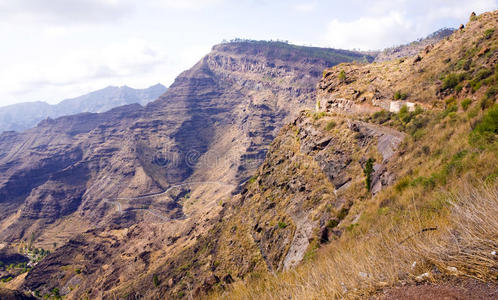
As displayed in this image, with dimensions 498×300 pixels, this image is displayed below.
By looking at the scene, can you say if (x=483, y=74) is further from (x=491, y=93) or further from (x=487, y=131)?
(x=487, y=131)

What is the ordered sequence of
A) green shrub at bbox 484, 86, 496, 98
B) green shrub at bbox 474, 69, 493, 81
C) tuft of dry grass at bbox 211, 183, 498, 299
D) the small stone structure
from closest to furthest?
→ tuft of dry grass at bbox 211, 183, 498, 299 < green shrub at bbox 484, 86, 496, 98 < green shrub at bbox 474, 69, 493, 81 < the small stone structure

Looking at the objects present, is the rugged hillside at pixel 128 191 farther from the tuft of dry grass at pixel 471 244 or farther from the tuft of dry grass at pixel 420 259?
the tuft of dry grass at pixel 471 244

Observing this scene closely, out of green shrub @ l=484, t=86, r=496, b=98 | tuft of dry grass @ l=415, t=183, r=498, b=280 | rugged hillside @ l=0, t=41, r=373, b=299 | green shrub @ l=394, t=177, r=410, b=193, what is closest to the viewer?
tuft of dry grass @ l=415, t=183, r=498, b=280

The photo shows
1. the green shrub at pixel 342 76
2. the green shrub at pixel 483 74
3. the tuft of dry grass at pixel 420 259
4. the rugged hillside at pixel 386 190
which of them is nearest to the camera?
the tuft of dry grass at pixel 420 259

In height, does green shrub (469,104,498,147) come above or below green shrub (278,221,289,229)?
above

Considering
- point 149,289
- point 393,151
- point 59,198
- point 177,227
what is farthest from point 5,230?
point 393,151

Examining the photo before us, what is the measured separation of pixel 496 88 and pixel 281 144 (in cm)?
2803

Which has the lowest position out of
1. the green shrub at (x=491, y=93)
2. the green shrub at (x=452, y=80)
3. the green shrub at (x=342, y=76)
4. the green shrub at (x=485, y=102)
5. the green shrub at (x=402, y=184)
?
the green shrub at (x=402, y=184)

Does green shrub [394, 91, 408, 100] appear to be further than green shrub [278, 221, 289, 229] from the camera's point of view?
No

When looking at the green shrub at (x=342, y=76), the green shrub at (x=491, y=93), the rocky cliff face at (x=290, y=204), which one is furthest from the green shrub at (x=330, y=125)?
the green shrub at (x=491, y=93)

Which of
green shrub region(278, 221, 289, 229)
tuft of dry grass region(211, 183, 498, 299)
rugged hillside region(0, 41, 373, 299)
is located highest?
tuft of dry grass region(211, 183, 498, 299)

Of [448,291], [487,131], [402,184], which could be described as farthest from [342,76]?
[448,291]

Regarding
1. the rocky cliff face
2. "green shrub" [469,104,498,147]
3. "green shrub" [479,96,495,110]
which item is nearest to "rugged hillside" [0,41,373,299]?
the rocky cliff face

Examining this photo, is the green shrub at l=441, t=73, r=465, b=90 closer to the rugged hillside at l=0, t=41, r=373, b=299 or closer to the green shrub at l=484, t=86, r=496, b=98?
the green shrub at l=484, t=86, r=496, b=98
